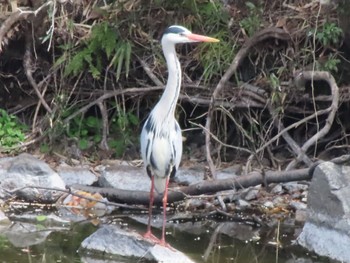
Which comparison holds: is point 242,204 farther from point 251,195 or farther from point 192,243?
point 192,243

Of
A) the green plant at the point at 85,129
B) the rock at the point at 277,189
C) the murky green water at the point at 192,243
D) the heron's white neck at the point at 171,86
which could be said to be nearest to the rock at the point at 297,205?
the rock at the point at 277,189

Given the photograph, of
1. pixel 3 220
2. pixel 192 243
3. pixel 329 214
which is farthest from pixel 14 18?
pixel 329 214

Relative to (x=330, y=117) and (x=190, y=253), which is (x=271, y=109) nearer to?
(x=330, y=117)

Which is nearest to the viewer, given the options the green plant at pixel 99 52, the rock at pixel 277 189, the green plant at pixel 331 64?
the rock at pixel 277 189

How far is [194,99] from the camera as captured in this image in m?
8.45

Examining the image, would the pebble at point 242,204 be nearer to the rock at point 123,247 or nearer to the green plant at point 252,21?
the rock at point 123,247

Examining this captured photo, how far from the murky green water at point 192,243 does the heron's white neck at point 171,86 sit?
940mm

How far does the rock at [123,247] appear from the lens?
230 inches

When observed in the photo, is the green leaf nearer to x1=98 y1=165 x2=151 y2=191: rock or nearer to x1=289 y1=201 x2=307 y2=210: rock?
x1=98 y1=165 x2=151 y2=191: rock

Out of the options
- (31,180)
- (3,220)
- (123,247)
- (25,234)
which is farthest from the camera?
(31,180)

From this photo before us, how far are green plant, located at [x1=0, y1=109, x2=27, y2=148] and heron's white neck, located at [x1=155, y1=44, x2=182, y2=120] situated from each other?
2556 millimetres

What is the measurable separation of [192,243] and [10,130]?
2.87 m

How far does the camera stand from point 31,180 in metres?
7.68

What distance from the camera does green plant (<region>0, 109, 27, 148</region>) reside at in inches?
341
